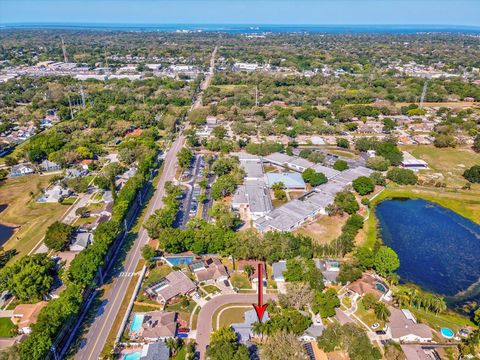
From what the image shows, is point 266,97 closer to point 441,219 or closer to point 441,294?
point 441,219

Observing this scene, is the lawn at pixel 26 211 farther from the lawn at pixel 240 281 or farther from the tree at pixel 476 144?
the tree at pixel 476 144

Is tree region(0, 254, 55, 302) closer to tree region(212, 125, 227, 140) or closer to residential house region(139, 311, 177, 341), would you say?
residential house region(139, 311, 177, 341)

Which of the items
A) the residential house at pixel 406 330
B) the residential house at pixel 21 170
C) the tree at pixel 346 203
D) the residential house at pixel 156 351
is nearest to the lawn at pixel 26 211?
the residential house at pixel 21 170

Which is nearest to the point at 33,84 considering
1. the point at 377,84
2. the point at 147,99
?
the point at 147,99

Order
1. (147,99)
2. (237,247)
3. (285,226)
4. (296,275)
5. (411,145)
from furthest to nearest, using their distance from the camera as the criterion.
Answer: (147,99)
(411,145)
(285,226)
(237,247)
(296,275)

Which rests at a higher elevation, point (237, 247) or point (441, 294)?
point (237, 247)

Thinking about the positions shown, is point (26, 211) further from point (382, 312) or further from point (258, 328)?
point (382, 312)

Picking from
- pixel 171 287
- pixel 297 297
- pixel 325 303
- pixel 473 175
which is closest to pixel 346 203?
pixel 325 303
